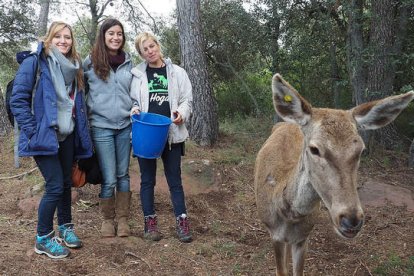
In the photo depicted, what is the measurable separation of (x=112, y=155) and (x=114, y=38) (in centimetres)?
133

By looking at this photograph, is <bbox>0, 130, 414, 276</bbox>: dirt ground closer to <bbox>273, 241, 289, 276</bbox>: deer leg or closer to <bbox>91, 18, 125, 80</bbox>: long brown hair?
<bbox>273, 241, 289, 276</bbox>: deer leg

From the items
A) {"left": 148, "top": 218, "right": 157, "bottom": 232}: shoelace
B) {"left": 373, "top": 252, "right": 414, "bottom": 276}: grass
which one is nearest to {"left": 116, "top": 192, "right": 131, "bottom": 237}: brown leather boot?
{"left": 148, "top": 218, "right": 157, "bottom": 232}: shoelace

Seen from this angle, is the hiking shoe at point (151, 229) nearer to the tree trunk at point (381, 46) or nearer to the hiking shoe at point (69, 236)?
the hiking shoe at point (69, 236)

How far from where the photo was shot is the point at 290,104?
11.3 feet

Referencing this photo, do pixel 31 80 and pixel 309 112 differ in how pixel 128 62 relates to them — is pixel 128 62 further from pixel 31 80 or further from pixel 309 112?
pixel 309 112

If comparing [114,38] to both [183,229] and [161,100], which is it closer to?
[161,100]

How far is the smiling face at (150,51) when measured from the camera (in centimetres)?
496

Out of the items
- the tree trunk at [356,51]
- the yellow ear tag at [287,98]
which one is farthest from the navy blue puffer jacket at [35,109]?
the tree trunk at [356,51]

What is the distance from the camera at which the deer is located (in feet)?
9.67

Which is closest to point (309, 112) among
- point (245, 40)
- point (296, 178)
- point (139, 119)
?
point (296, 178)

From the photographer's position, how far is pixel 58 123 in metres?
4.46

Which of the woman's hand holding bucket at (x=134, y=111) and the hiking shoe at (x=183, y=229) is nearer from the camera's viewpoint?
the woman's hand holding bucket at (x=134, y=111)

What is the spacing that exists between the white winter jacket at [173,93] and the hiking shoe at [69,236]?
1.55 meters

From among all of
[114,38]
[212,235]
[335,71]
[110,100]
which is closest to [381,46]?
[335,71]
